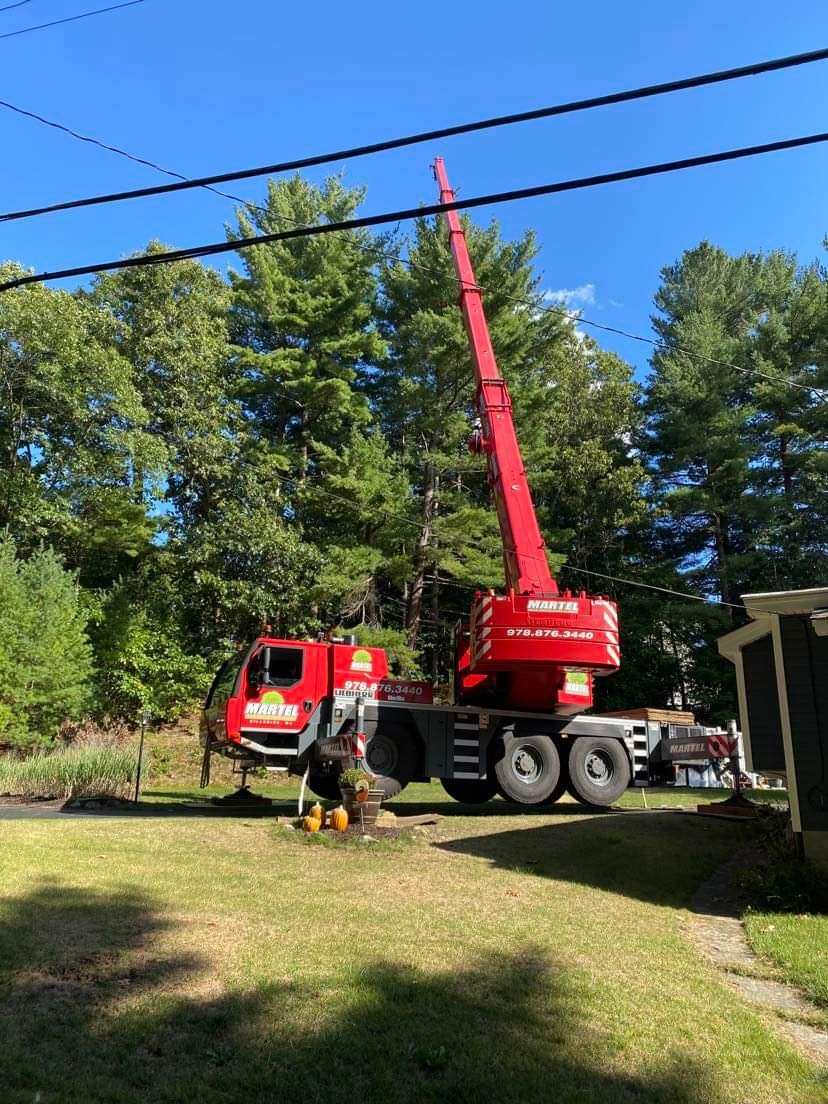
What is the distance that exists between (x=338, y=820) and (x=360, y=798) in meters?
0.43

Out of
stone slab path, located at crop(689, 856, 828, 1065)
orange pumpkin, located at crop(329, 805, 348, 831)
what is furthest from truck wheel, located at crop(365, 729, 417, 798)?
stone slab path, located at crop(689, 856, 828, 1065)

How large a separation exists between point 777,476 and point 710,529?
132 inches

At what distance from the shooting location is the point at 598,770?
13.4 meters

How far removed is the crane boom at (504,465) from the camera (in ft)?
41.7

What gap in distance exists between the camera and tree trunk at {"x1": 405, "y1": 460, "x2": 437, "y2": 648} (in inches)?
1018

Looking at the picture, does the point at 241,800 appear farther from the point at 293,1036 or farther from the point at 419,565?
the point at 419,565

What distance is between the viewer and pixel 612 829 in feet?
34.0

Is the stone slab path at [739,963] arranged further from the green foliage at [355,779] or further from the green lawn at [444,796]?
the green lawn at [444,796]

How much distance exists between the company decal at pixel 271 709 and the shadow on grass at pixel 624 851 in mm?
3617

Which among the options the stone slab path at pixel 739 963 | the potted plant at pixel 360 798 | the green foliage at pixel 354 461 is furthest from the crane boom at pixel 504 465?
the green foliage at pixel 354 461

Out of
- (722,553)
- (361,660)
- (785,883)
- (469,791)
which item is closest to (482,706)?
(469,791)

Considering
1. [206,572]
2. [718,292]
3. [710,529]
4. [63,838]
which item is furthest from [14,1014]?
[718,292]

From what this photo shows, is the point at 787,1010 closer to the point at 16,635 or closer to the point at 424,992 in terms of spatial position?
the point at 424,992

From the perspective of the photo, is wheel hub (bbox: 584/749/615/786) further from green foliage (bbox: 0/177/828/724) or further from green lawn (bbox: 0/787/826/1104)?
green foliage (bbox: 0/177/828/724)
